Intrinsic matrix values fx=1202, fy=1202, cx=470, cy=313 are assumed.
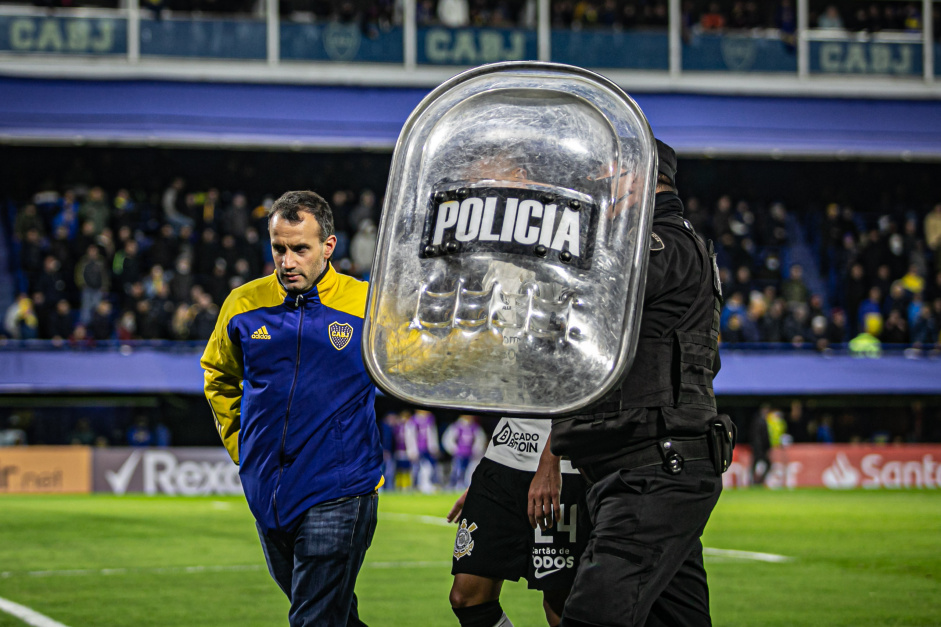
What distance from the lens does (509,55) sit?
87.0 feet

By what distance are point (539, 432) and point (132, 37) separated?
73.5 ft

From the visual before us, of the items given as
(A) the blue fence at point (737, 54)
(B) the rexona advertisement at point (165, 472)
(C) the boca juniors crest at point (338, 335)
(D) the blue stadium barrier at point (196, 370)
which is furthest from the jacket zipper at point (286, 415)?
(A) the blue fence at point (737, 54)

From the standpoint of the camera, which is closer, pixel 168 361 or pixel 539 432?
pixel 539 432

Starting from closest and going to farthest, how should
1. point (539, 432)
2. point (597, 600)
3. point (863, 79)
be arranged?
point (597, 600), point (539, 432), point (863, 79)

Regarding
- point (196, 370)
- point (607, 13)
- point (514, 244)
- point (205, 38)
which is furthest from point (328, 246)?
point (607, 13)

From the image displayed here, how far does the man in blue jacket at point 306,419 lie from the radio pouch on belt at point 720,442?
1265mm

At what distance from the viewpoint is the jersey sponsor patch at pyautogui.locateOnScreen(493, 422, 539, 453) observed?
5379 mm

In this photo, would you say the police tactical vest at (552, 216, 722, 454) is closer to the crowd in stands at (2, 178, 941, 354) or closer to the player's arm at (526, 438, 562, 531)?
the player's arm at (526, 438, 562, 531)

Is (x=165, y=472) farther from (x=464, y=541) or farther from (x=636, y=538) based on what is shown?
(x=636, y=538)

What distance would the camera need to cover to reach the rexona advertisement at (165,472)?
75.2 ft

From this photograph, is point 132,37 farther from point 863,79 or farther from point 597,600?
point 597,600

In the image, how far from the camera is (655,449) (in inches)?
146

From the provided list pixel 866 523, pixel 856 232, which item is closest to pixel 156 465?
pixel 866 523

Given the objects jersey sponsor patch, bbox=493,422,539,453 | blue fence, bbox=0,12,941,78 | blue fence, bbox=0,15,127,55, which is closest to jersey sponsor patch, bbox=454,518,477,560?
jersey sponsor patch, bbox=493,422,539,453
